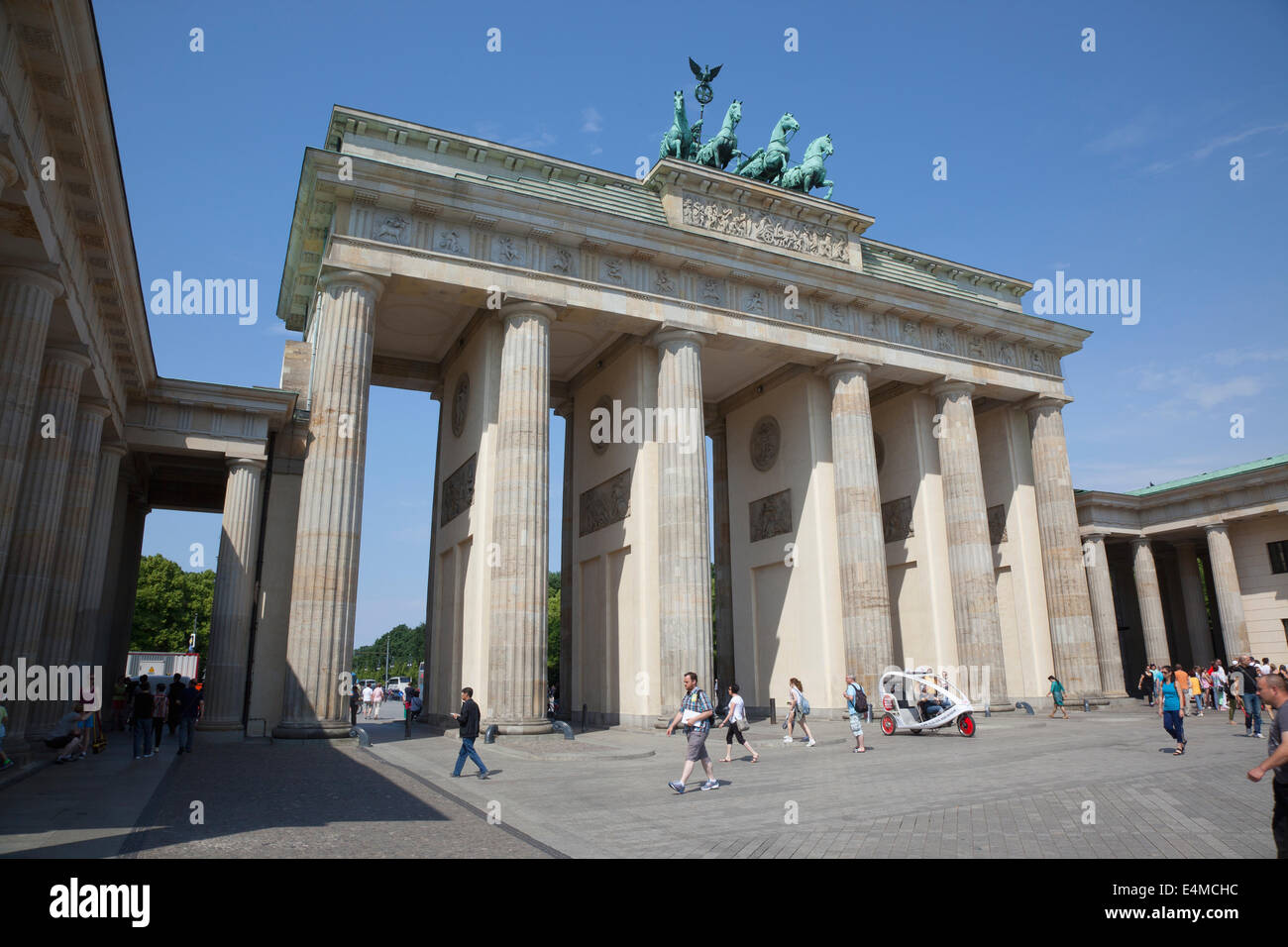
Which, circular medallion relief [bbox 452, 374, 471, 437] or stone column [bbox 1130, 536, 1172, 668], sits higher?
circular medallion relief [bbox 452, 374, 471, 437]

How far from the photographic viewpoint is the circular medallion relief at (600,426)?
27.8 m

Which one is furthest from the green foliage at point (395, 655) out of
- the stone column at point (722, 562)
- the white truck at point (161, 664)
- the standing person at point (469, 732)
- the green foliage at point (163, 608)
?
the standing person at point (469, 732)

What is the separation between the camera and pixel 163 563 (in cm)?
6197

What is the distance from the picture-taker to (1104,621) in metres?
33.6

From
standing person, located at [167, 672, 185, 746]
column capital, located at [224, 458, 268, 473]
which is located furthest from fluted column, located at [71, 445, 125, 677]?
column capital, located at [224, 458, 268, 473]

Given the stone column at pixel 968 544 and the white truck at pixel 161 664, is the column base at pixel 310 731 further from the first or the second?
the white truck at pixel 161 664

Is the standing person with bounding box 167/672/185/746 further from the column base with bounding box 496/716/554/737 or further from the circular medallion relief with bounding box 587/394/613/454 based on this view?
the circular medallion relief with bounding box 587/394/613/454

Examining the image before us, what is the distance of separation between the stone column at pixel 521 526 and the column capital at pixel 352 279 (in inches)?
141

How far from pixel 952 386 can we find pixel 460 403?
59.0 feet

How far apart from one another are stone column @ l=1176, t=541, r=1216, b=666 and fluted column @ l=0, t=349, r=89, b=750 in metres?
45.0

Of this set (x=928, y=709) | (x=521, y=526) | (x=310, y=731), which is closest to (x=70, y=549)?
(x=310, y=731)

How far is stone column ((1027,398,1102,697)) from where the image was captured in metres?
29.5

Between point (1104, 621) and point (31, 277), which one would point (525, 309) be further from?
point (1104, 621)

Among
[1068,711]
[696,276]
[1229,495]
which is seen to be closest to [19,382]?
[696,276]
